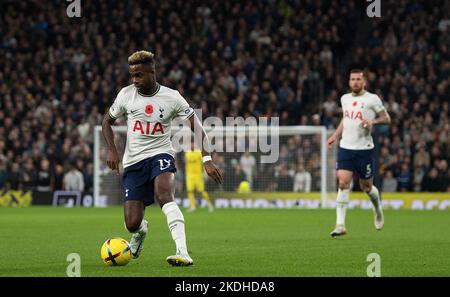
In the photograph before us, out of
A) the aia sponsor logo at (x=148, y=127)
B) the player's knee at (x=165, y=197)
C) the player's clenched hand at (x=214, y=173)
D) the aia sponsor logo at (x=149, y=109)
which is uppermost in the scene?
the aia sponsor logo at (x=149, y=109)

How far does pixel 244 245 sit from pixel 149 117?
3.32m

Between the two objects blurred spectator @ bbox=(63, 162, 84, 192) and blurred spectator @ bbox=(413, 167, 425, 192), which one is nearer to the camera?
blurred spectator @ bbox=(413, 167, 425, 192)

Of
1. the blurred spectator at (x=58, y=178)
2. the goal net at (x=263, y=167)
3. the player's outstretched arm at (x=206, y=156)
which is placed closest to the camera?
the player's outstretched arm at (x=206, y=156)

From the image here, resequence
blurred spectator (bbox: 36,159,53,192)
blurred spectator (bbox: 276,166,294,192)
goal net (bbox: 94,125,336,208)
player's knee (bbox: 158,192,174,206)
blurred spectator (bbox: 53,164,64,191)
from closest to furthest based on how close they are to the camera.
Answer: player's knee (bbox: 158,192,174,206)
goal net (bbox: 94,125,336,208)
blurred spectator (bbox: 276,166,294,192)
blurred spectator (bbox: 53,164,64,191)
blurred spectator (bbox: 36,159,53,192)

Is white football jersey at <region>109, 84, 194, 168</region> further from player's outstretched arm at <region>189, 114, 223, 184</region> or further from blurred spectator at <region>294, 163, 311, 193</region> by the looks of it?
blurred spectator at <region>294, 163, 311, 193</region>

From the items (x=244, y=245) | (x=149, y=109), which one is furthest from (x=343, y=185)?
(x=149, y=109)

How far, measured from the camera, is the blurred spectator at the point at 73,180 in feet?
89.6

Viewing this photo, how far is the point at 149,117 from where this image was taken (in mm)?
10133

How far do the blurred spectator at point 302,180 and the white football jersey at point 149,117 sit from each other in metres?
16.8

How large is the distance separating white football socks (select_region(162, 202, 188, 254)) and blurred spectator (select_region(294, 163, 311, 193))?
1698cm

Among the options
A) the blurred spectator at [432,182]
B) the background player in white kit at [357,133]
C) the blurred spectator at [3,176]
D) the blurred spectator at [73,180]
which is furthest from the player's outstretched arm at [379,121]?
the blurred spectator at [3,176]

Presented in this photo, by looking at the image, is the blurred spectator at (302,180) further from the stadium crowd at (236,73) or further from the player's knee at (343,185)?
the player's knee at (343,185)

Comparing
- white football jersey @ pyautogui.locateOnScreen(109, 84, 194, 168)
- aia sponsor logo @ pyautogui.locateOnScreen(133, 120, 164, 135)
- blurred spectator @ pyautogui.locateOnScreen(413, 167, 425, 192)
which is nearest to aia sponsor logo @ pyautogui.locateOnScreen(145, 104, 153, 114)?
white football jersey @ pyautogui.locateOnScreen(109, 84, 194, 168)

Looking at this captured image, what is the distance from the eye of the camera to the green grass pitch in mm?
9555
